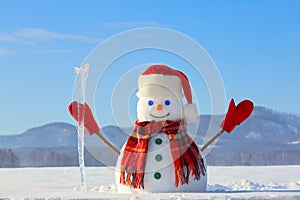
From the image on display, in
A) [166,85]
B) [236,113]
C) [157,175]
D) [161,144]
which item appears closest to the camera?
[157,175]

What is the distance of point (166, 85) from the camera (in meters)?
7.58

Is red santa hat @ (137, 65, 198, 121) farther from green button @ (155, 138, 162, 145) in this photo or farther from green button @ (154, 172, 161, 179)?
green button @ (154, 172, 161, 179)

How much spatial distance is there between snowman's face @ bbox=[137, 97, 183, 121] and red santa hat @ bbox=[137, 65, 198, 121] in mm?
56

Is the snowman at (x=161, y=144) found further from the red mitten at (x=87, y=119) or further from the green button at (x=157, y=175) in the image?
the red mitten at (x=87, y=119)

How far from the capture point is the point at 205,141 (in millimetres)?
7773

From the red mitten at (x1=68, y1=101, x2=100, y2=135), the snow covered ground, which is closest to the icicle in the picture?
the red mitten at (x1=68, y1=101, x2=100, y2=135)

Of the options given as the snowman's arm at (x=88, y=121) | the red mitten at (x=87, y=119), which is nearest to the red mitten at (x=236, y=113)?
the snowman's arm at (x=88, y=121)

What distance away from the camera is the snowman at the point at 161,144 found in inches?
290

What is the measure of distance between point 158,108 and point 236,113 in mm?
880

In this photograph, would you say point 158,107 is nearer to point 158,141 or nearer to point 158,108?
point 158,108

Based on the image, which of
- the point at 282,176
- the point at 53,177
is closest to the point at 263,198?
the point at 282,176

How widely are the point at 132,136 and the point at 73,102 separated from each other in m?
0.80

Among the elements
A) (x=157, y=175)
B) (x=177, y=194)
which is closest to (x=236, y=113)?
(x=157, y=175)

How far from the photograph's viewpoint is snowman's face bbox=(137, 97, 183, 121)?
7531mm
